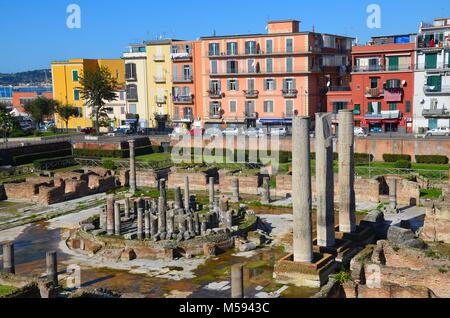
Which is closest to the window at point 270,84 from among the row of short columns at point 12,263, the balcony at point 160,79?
the balcony at point 160,79

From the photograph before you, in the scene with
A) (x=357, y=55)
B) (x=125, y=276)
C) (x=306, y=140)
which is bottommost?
(x=125, y=276)

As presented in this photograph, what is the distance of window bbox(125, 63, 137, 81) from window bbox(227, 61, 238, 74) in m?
13.3

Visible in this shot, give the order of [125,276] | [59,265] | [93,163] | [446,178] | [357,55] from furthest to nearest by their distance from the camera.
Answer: [357,55], [93,163], [446,178], [59,265], [125,276]

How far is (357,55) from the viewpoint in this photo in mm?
56750

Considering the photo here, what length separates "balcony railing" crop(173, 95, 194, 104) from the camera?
6622 cm

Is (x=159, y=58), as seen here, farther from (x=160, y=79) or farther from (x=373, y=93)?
(x=373, y=93)

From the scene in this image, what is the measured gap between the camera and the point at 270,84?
200 feet

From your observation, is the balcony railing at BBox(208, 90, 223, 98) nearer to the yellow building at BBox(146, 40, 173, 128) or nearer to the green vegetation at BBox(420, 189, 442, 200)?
the yellow building at BBox(146, 40, 173, 128)

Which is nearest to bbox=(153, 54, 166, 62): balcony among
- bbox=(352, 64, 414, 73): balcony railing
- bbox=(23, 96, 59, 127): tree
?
bbox=(23, 96, 59, 127): tree

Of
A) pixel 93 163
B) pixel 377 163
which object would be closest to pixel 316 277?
pixel 377 163

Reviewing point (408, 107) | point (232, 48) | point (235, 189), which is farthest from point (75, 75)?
point (235, 189)

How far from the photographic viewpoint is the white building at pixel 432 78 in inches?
2050
